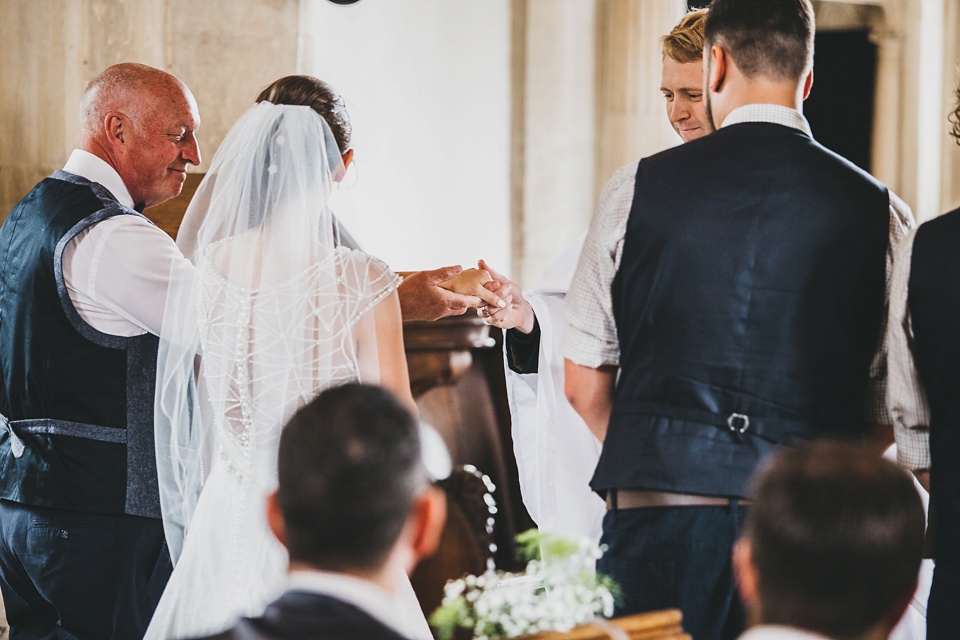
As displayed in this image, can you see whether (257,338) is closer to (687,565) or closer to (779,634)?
(687,565)

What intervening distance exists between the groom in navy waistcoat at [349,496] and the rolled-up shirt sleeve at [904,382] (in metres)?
1.05

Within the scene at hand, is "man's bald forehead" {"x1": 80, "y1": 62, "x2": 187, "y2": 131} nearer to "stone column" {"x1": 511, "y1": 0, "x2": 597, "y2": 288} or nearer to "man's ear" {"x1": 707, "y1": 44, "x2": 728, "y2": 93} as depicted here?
"man's ear" {"x1": 707, "y1": 44, "x2": 728, "y2": 93}

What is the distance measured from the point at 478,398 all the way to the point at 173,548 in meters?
2.84

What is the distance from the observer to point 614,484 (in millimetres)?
2109

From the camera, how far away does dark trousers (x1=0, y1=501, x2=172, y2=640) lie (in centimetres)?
278

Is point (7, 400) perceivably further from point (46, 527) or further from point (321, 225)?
point (321, 225)

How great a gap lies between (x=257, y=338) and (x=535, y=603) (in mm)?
1160

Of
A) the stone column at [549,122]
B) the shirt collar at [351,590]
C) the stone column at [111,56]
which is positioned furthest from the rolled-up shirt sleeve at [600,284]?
the stone column at [549,122]

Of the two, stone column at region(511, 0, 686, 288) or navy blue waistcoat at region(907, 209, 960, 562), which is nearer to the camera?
navy blue waistcoat at region(907, 209, 960, 562)

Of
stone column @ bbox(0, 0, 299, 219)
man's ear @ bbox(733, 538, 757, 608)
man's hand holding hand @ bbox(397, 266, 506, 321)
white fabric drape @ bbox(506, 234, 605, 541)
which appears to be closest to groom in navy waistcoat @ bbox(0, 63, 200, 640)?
man's hand holding hand @ bbox(397, 266, 506, 321)

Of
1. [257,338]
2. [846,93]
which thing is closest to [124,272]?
[257,338]

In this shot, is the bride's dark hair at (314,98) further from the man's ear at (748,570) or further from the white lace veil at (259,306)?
the man's ear at (748,570)

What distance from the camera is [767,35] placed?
84.3 inches

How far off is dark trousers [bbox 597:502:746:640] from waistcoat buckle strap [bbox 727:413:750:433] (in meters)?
0.14
